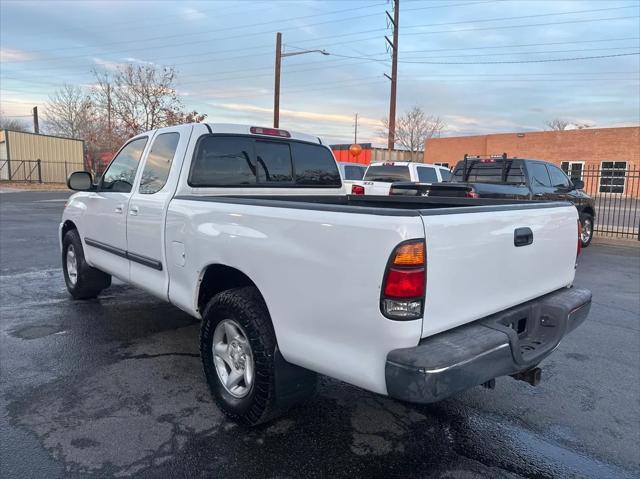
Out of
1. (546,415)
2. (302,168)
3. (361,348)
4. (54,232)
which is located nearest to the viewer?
(361,348)

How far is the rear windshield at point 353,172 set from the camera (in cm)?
1524

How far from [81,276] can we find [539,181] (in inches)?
362

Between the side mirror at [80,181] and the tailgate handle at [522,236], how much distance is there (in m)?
4.25

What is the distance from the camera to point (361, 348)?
235 centimetres

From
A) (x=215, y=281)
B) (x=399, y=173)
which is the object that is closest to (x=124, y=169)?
(x=215, y=281)

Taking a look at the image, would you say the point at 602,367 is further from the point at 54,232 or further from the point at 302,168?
the point at 54,232

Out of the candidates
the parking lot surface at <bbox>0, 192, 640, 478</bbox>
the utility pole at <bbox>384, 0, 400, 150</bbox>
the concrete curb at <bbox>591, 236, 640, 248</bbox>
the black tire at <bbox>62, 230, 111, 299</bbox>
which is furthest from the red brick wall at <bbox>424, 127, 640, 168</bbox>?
the black tire at <bbox>62, 230, 111, 299</bbox>

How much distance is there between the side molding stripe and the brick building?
30.6 meters

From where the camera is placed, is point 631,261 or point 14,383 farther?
point 631,261

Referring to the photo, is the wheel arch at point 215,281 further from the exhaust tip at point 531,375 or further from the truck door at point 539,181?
the truck door at point 539,181

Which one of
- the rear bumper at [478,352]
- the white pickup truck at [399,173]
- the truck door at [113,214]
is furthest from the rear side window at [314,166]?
the white pickup truck at [399,173]

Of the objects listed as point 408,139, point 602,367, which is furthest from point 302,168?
point 408,139

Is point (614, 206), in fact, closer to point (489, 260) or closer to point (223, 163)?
point (223, 163)

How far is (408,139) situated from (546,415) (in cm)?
5033
